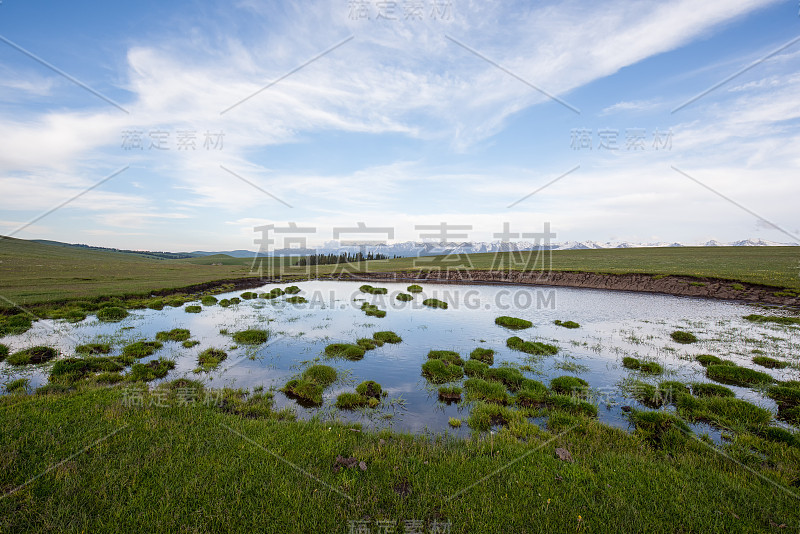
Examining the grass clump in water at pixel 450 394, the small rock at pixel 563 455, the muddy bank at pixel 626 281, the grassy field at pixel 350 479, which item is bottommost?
the grass clump in water at pixel 450 394

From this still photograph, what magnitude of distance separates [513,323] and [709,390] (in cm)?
1482

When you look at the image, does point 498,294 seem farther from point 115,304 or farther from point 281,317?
point 115,304

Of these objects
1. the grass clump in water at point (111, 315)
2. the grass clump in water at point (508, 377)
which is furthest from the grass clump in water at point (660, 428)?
the grass clump in water at point (111, 315)

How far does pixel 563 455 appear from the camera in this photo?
8.62 metres

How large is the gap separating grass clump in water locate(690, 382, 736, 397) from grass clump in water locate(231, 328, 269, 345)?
25307mm

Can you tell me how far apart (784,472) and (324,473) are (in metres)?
11.9

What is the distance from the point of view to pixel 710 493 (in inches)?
274

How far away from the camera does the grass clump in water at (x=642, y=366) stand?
54.3 feet

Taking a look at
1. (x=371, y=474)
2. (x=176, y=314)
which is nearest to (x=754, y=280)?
(x=371, y=474)

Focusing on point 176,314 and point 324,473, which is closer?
point 324,473

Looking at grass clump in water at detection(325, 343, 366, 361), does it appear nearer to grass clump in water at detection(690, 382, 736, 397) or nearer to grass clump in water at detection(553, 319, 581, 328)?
grass clump in water at detection(690, 382, 736, 397)

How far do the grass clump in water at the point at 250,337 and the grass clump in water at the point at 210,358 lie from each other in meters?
2.55

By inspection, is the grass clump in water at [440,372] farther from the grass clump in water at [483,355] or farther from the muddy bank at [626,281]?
the muddy bank at [626,281]

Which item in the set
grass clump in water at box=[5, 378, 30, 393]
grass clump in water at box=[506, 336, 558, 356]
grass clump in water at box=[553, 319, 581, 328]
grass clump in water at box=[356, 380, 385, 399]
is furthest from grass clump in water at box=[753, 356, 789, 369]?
grass clump in water at box=[5, 378, 30, 393]
